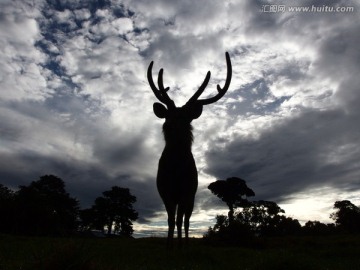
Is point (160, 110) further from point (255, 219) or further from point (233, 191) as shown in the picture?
point (233, 191)

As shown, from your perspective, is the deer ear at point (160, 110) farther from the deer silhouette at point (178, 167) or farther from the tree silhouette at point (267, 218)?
the tree silhouette at point (267, 218)

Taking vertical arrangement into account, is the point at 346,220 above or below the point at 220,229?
above

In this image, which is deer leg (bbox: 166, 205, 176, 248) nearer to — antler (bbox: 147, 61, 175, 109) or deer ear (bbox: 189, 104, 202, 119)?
deer ear (bbox: 189, 104, 202, 119)

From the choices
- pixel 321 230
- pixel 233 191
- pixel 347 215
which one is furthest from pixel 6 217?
pixel 347 215

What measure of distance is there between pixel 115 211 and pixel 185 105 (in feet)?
162

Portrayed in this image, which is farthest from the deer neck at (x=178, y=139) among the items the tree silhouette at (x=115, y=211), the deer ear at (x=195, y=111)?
the tree silhouette at (x=115, y=211)

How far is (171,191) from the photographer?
8195 millimetres

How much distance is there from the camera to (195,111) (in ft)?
30.1

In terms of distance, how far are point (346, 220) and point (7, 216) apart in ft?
200

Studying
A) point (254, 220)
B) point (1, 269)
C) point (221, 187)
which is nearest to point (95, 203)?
point (221, 187)

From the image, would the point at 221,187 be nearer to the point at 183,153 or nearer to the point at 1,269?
the point at 183,153

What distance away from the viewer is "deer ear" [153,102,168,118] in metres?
9.25

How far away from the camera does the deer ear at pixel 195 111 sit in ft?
29.7

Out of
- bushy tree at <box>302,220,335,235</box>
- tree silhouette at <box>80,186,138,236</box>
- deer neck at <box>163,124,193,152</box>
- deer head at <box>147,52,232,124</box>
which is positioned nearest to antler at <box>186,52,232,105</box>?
deer head at <box>147,52,232,124</box>
